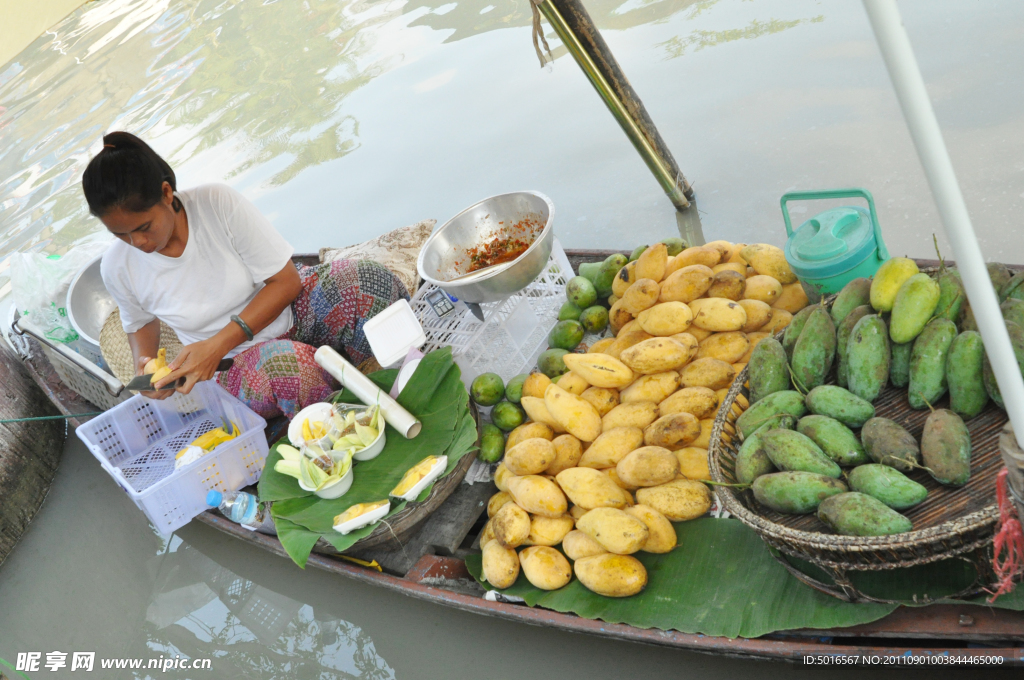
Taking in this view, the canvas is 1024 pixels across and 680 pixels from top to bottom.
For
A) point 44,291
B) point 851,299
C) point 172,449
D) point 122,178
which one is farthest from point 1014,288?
point 44,291

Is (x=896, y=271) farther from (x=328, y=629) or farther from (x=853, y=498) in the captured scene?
(x=328, y=629)

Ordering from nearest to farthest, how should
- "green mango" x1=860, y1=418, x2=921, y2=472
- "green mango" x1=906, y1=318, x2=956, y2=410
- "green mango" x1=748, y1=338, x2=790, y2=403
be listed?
1. "green mango" x1=860, y1=418, x2=921, y2=472
2. "green mango" x1=906, y1=318, x2=956, y2=410
3. "green mango" x1=748, y1=338, x2=790, y2=403

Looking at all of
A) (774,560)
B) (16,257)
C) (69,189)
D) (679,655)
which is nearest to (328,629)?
(679,655)

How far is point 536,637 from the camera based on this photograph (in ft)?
6.55

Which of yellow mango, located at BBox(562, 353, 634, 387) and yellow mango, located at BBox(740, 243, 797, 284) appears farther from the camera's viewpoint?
yellow mango, located at BBox(740, 243, 797, 284)

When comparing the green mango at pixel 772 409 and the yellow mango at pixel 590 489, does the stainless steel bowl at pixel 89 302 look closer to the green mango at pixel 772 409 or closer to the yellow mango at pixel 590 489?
the yellow mango at pixel 590 489

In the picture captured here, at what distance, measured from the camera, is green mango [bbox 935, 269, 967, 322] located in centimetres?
155

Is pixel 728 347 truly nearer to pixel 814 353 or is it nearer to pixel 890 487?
pixel 814 353

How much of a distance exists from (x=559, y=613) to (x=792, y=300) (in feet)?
4.03

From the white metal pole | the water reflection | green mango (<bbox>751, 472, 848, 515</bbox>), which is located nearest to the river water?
the water reflection

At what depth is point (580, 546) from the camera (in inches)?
72.6

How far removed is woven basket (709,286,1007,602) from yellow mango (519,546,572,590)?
50 cm

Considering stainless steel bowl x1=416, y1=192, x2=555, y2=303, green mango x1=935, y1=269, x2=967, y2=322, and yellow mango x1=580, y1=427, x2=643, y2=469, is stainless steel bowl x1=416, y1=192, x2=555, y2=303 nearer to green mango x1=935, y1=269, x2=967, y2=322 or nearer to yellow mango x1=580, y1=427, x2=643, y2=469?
yellow mango x1=580, y1=427, x2=643, y2=469

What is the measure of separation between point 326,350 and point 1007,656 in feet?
6.91
